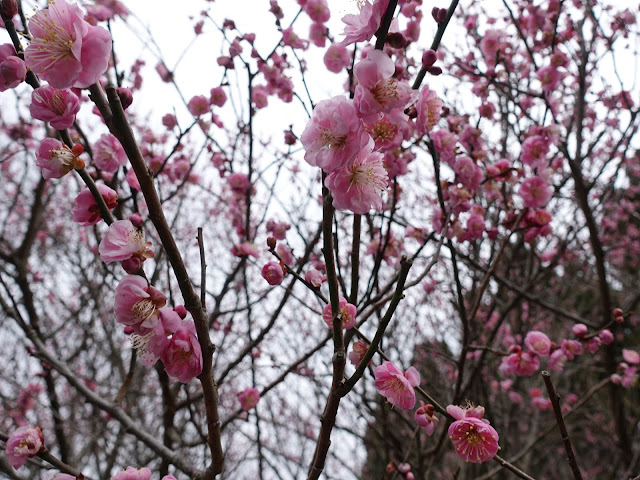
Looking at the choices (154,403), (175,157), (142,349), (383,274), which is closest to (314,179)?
(175,157)

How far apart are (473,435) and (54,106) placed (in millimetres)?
1478

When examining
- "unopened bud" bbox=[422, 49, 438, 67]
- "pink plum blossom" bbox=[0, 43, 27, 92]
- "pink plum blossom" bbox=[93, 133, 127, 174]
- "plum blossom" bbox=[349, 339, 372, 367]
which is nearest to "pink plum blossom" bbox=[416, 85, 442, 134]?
"unopened bud" bbox=[422, 49, 438, 67]

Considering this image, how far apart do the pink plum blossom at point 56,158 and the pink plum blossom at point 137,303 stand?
0.32 metres

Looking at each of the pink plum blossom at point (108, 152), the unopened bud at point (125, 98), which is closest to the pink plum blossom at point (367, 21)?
the unopened bud at point (125, 98)

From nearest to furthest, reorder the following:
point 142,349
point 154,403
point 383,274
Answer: point 142,349 < point 383,274 < point 154,403

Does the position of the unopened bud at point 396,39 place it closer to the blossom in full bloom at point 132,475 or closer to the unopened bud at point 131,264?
the unopened bud at point 131,264

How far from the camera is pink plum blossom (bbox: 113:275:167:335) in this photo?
1.06 metres

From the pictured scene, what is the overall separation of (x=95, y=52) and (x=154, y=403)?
25.2ft

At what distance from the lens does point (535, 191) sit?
266 cm

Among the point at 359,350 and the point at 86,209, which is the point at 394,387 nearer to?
the point at 359,350

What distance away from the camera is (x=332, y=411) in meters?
1.08

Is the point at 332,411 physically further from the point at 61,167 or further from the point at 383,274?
the point at 383,274

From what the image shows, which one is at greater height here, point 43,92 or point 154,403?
point 43,92

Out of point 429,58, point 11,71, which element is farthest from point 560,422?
point 11,71
